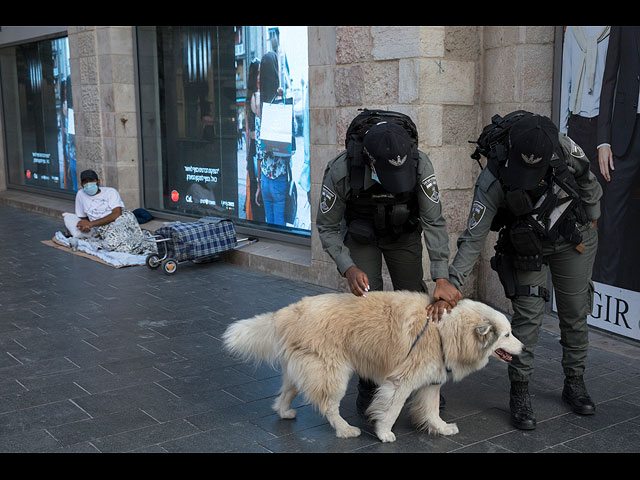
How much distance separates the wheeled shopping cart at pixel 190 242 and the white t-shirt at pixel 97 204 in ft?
4.92

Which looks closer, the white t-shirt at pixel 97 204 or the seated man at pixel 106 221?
the seated man at pixel 106 221

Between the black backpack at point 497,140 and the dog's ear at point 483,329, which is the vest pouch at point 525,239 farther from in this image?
the dog's ear at point 483,329

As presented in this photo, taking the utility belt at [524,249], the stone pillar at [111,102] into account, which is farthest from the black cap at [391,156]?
the stone pillar at [111,102]

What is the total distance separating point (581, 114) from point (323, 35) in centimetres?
304

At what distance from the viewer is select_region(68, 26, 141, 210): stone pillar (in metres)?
12.2

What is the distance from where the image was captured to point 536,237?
4.24 meters

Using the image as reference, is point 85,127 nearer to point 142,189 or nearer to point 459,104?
point 142,189

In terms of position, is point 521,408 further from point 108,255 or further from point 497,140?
point 108,255

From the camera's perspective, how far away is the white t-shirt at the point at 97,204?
10.2 metres

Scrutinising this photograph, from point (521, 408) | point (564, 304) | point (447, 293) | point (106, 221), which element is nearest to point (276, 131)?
point (106, 221)

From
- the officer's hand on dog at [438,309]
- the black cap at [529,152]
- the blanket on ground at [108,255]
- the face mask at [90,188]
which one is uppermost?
the black cap at [529,152]

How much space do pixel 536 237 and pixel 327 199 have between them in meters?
1.33

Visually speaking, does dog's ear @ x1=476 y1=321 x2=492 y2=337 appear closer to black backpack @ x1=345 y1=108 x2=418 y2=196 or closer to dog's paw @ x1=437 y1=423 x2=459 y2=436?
dog's paw @ x1=437 y1=423 x2=459 y2=436

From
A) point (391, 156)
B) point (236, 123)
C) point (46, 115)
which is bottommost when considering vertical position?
point (391, 156)
